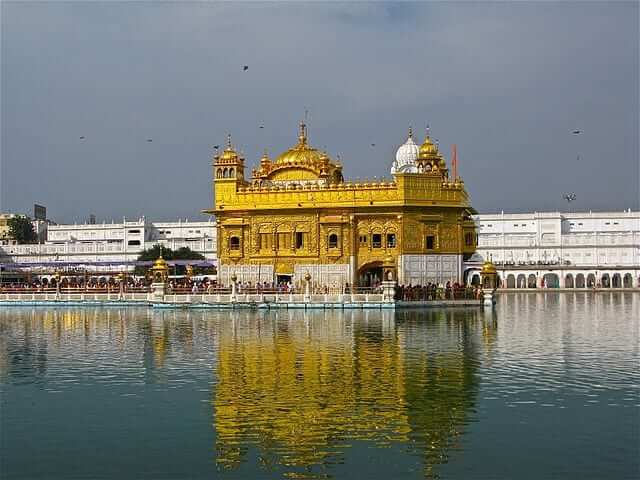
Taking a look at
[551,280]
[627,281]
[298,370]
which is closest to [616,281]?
[627,281]

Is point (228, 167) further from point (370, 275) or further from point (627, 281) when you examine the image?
point (627, 281)

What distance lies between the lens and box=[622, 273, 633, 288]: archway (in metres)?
86.6

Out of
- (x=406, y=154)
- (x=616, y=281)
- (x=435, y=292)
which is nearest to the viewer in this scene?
(x=435, y=292)

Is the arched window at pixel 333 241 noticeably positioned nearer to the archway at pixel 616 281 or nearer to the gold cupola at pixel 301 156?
the gold cupola at pixel 301 156

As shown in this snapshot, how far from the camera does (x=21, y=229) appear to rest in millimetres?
99188

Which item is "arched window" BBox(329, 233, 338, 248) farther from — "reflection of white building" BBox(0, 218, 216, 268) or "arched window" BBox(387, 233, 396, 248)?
"reflection of white building" BBox(0, 218, 216, 268)

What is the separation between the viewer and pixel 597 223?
318 ft

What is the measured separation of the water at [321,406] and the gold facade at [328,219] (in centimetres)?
1698

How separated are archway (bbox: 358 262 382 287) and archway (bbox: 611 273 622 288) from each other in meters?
47.6

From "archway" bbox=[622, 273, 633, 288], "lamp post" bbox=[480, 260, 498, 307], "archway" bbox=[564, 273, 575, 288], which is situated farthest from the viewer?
"archway" bbox=[564, 273, 575, 288]

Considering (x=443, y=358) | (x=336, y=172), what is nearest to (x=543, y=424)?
(x=443, y=358)

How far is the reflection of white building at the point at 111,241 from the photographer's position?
92.5m

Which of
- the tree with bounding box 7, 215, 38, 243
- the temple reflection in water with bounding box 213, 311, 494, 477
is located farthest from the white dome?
the tree with bounding box 7, 215, 38, 243

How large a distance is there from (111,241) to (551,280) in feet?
155
